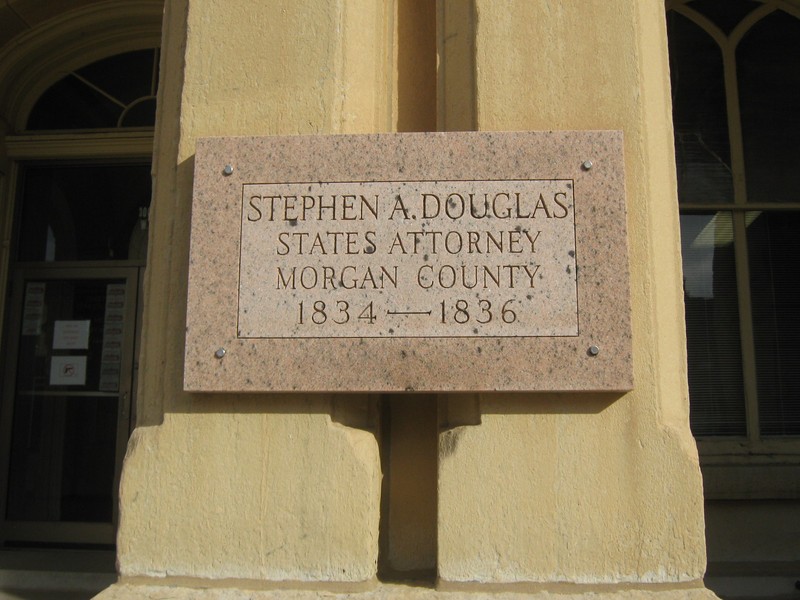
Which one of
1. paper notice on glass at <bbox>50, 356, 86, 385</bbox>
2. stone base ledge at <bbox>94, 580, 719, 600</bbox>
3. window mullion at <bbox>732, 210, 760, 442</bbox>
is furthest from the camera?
paper notice on glass at <bbox>50, 356, 86, 385</bbox>

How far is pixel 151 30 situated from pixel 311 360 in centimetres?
432

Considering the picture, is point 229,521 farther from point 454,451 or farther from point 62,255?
point 62,255

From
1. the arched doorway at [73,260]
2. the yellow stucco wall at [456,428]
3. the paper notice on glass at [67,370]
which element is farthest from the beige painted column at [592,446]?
the paper notice on glass at [67,370]

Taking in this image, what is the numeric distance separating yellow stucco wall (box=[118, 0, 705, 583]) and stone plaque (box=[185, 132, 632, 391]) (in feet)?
0.40

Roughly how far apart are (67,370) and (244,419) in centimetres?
367

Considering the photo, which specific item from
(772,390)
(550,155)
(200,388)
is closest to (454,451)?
(200,388)

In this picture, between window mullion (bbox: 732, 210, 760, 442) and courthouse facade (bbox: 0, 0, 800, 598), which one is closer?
courthouse facade (bbox: 0, 0, 800, 598)

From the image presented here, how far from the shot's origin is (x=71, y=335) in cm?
551

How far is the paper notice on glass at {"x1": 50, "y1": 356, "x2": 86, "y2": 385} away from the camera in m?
5.43

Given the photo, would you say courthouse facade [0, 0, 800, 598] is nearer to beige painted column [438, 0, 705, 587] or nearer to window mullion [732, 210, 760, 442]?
beige painted column [438, 0, 705, 587]

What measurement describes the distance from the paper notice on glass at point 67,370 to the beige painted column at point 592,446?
402 centimetres

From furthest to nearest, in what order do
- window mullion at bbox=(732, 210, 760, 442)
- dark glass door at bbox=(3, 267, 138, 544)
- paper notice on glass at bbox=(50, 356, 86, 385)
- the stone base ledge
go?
paper notice on glass at bbox=(50, 356, 86, 385), dark glass door at bbox=(3, 267, 138, 544), window mullion at bbox=(732, 210, 760, 442), the stone base ledge

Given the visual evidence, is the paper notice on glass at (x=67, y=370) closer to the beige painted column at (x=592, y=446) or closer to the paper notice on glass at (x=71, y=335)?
the paper notice on glass at (x=71, y=335)

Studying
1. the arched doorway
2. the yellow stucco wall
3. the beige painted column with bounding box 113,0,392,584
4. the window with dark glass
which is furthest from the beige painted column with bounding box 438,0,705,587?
the arched doorway
